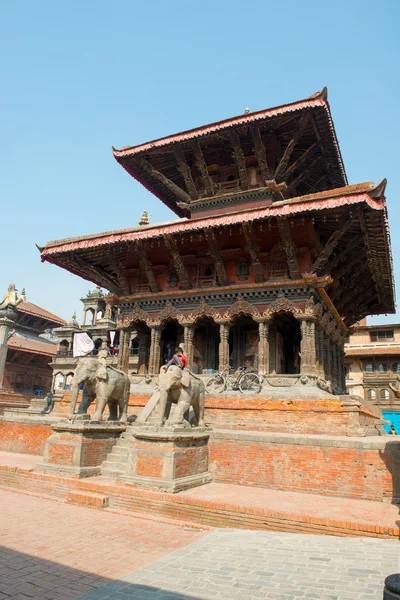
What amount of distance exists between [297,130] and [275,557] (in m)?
16.0

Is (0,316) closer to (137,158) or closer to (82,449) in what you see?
(137,158)

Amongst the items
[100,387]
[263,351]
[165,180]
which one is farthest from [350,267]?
[100,387]

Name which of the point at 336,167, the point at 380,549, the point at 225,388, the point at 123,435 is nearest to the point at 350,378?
the point at 336,167

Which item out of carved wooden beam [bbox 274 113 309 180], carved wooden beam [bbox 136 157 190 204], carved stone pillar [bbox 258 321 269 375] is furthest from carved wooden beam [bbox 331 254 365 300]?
carved wooden beam [bbox 136 157 190 204]

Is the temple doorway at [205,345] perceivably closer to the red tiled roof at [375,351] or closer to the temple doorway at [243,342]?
the temple doorway at [243,342]

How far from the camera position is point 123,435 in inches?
492

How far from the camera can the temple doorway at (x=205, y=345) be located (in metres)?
20.2

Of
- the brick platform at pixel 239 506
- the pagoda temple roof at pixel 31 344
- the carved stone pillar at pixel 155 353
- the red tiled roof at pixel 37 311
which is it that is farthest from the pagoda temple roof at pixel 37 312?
the brick platform at pixel 239 506

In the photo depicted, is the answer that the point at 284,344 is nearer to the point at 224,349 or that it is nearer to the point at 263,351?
the point at 263,351

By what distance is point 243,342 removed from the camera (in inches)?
779

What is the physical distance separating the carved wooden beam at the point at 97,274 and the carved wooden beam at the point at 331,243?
9.43m

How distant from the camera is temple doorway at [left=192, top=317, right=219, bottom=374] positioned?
20.2 meters

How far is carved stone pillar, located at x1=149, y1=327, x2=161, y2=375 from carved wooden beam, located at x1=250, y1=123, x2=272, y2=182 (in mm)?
8295

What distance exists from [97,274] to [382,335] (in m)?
31.0
